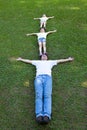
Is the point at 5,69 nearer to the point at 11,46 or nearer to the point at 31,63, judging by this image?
the point at 31,63

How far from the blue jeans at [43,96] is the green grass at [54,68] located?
0.25 meters

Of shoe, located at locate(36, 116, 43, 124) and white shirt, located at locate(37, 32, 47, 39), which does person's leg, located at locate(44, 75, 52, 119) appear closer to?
shoe, located at locate(36, 116, 43, 124)

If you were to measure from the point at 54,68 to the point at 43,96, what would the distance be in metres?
1.48

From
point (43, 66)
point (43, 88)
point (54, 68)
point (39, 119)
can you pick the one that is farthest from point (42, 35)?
point (39, 119)

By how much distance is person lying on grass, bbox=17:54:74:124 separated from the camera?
5.36m

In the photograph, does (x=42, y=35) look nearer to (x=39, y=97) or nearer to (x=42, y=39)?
(x=42, y=39)

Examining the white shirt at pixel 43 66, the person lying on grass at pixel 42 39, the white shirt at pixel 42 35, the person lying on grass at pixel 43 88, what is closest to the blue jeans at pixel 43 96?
the person lying on grass at pixel 43 88

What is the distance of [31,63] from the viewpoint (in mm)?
7340

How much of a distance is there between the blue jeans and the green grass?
0.25 meters

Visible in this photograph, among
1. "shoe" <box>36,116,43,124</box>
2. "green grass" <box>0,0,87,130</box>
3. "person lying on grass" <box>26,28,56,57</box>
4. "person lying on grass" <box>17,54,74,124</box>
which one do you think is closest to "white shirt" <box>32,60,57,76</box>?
"person lying on grass" <box>17,54,74,124</box>

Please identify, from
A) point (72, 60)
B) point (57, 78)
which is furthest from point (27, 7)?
point (57, 78)

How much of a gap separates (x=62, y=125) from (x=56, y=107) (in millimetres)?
527

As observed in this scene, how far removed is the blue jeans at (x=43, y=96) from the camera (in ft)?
17.9

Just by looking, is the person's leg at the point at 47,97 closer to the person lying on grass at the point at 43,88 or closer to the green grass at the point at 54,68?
the person lying on grass at the point at 43,88
